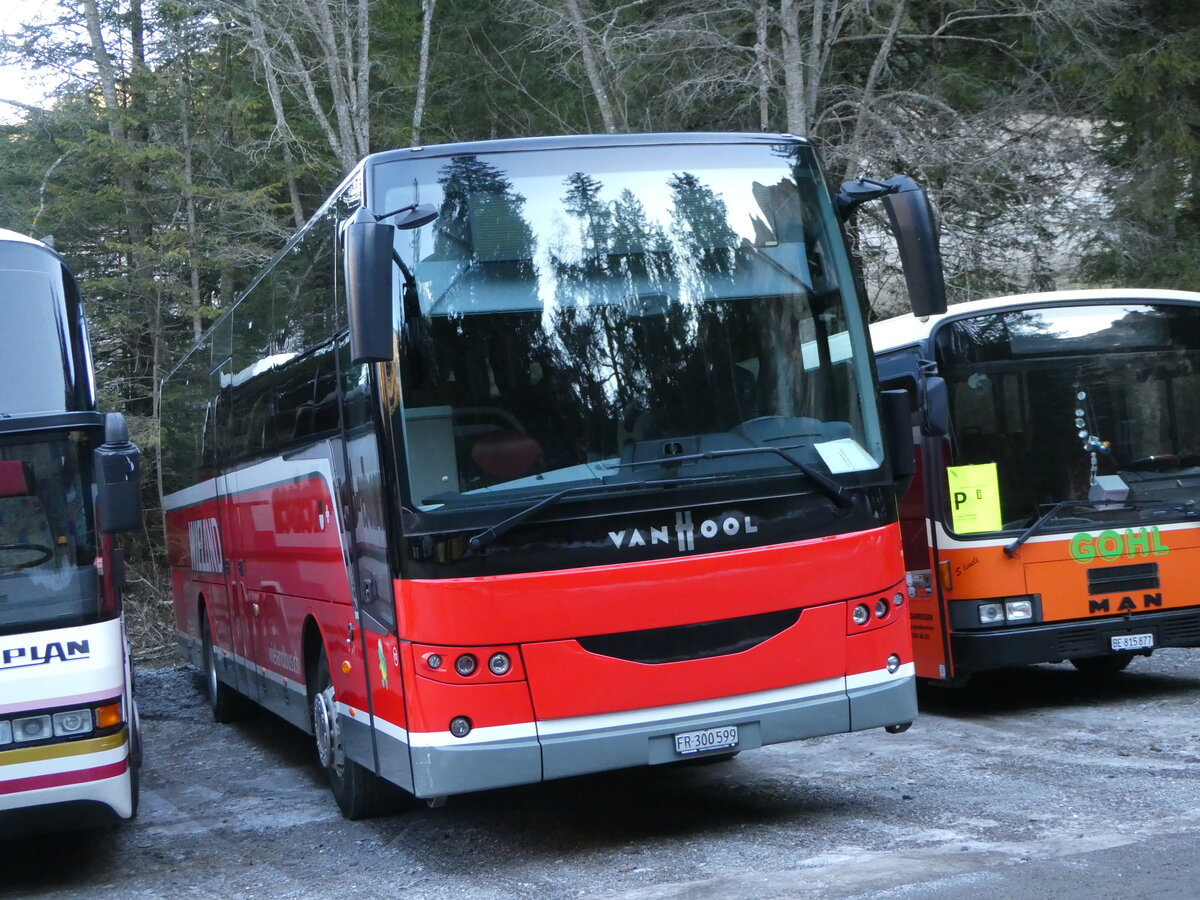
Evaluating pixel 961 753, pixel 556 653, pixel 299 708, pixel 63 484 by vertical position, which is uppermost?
pixel 63 484

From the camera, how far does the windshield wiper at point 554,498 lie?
20.1 ft

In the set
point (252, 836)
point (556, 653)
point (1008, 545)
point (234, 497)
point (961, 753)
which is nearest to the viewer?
point (556, 653)

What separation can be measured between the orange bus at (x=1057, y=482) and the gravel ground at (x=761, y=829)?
0.63 meters

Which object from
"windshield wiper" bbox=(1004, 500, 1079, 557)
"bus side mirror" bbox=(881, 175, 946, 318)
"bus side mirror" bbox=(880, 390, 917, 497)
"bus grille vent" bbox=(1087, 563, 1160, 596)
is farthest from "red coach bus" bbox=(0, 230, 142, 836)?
"bus grille vent" bbox=(1087, 563, 1160, 596)

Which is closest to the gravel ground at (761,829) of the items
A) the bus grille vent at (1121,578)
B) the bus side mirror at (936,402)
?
the bus grille vent at (1121,578)

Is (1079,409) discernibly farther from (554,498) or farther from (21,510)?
(21,510)

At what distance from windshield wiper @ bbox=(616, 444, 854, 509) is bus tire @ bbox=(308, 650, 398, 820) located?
252 cm

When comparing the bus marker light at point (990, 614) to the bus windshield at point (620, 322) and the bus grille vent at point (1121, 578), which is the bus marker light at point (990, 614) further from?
the bus windshield at point (620, 322)

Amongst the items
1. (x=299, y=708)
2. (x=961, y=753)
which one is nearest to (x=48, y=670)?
(x=299, y=708)

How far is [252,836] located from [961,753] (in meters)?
4.23

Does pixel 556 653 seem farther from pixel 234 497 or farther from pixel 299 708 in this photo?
pixel 234 497

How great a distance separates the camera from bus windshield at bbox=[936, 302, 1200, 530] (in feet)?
31.3

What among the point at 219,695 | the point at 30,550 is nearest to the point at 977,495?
the point at 30,550

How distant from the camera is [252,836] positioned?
7.82 m
